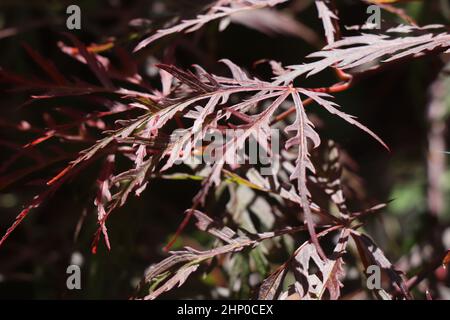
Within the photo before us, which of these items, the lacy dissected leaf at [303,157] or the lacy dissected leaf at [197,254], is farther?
the lacy dissected leaf at [197,254]

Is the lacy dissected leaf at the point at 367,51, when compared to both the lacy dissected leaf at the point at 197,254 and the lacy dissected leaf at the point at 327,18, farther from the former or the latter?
the lacy dissected leaf at the point at 197,254

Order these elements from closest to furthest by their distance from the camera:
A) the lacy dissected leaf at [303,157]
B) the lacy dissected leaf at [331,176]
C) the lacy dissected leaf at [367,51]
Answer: the lacy dissected leaf at [303,157] < the lacy dissected leaf at [367,51] < the lacy dissected leaf at [331,176]

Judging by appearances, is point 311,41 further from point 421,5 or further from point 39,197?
point 39,197

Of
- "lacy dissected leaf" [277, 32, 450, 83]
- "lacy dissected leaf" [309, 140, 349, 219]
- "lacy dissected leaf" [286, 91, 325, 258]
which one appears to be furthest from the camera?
"lacy dissected leaf" [309, 140, 349, 219]

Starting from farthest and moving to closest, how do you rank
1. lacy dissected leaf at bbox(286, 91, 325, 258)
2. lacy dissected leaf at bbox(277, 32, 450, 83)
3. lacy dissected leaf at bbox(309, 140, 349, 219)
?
lacy dissected leaf at bbox(309, 140, 349, 219) < lacy dissected leaf at bbox(277, 32, 450, 83) < lacy dissected leaf at bbox(286, 91, 325, 258)

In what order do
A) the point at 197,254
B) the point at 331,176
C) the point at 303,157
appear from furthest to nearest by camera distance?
the point at 331,176
the point at 197,254
the point at 303,157

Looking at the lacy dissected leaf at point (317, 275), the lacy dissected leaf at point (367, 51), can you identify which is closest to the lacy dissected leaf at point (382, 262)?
the lacy dissected leaf at point (317, 275)

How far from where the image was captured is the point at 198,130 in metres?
0.67

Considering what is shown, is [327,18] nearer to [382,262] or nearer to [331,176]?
[331,176]

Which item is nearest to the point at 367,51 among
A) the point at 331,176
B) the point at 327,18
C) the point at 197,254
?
the point at 327,18

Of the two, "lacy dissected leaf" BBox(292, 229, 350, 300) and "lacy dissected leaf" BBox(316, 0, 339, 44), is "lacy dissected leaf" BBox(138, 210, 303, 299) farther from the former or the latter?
"lacy dissected leaf" BBox(316, 0, 339, 44)

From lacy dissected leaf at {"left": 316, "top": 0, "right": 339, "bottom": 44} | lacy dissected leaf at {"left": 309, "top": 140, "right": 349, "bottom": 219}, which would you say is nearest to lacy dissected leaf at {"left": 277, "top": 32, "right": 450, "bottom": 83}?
lacy dissected leaf at {"left": 316, "top": 0, "right": 339, "bottom": 44}

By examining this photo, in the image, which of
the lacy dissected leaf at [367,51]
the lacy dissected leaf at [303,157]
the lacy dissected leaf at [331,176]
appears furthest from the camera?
the lacy dissected leaf at [331,176]
